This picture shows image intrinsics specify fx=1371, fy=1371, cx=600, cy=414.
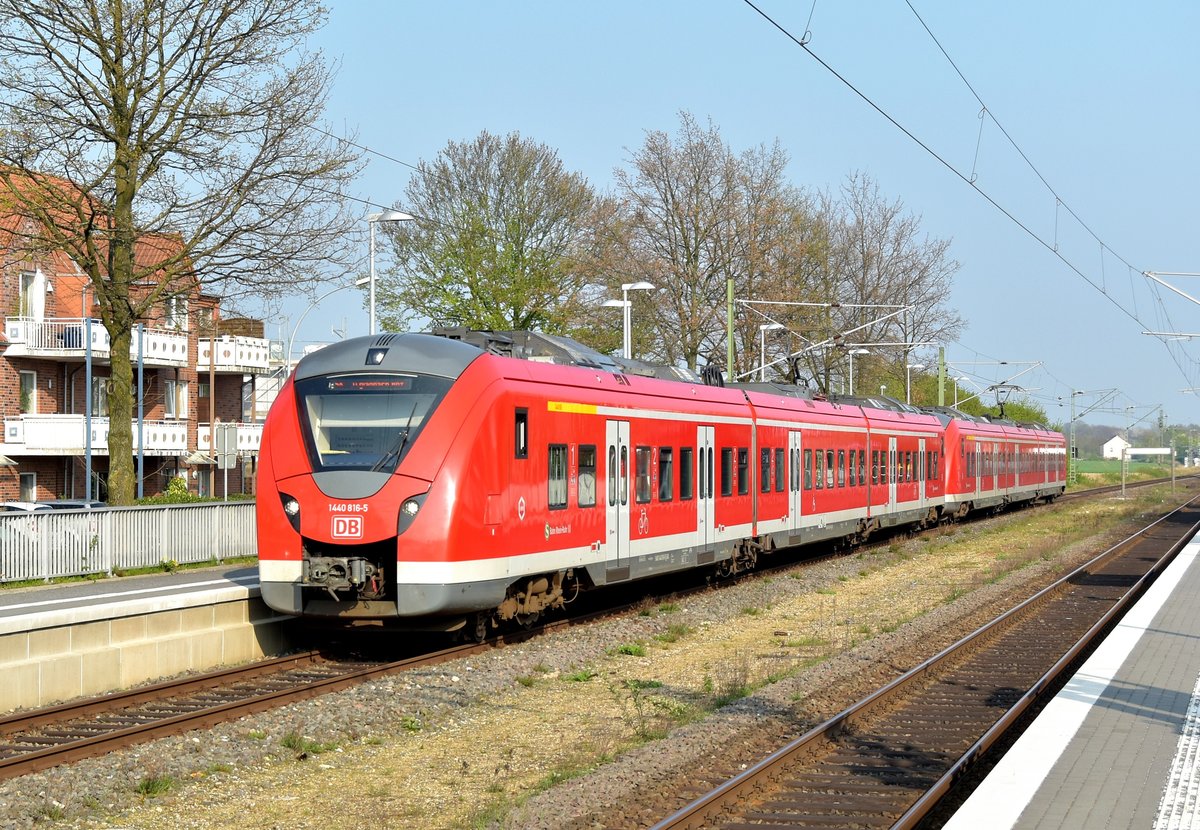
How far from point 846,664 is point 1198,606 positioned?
7.17m

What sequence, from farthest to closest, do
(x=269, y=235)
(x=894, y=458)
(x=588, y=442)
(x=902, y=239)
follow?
(x=902, y=239)
(x=894, y=458)
(x=269, y=235)
(x=588, y=442)

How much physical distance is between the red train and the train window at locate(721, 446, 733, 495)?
1.3 inches

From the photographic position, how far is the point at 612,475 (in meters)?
17.7

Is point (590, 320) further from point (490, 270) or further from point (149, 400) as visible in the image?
point (149, 400)

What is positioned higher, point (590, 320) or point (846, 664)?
point (590, 320)

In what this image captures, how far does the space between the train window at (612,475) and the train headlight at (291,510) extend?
4.72 metres

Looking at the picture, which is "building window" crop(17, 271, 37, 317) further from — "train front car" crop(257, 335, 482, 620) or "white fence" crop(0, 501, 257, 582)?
"train front car" crop(257, 335, 482, 620)

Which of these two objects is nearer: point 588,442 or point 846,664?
point 846,664

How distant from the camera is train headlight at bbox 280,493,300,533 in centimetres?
1407

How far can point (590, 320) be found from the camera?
4688cm

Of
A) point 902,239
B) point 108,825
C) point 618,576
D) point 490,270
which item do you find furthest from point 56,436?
point 902,239

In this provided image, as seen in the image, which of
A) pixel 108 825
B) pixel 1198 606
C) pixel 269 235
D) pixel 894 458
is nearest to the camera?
pixel 108 825

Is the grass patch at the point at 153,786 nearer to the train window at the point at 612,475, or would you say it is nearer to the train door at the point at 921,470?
the train window at the point at 612,475

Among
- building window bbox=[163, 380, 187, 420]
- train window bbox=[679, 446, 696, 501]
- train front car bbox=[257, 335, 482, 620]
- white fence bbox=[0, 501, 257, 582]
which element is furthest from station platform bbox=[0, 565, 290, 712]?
building window bbox=[163, 380, 187, 420]
